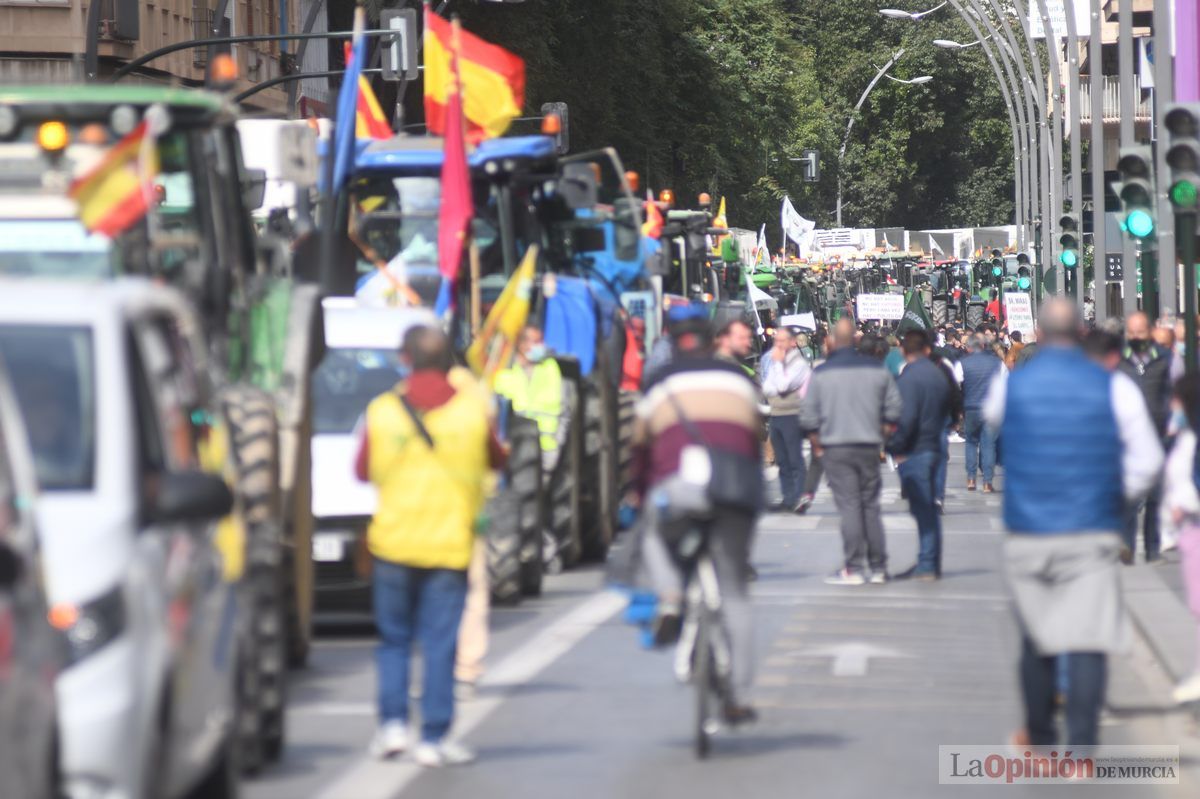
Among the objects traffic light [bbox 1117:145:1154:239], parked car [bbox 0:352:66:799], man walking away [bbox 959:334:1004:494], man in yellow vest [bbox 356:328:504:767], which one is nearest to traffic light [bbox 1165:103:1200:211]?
traffic light [bbox 1117:145:1154:239]

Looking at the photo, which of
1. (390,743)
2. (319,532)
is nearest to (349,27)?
(319,532)

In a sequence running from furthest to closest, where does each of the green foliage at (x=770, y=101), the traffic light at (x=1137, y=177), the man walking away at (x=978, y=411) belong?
the green foliage at (x=770, y=101) → the man walking away at (x=978, y=411) → the traffic light at (x=1137, y=177)

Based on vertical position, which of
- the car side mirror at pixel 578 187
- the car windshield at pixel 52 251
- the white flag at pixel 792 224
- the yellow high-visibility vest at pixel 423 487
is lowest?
the yellow high-visibility vest at pixel 423 487

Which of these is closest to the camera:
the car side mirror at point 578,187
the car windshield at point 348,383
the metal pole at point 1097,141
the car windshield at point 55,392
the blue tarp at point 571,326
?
the car windshield at point 55,392

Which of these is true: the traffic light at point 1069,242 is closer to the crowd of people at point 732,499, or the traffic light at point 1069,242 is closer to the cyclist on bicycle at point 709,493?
the crowd of people at point 732,499

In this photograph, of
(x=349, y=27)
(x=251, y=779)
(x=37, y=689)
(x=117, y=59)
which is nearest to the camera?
(x=37, y=689)

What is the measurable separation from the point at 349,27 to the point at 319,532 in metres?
51.8

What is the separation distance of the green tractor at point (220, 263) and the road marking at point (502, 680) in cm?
53

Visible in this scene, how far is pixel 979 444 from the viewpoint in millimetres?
28859

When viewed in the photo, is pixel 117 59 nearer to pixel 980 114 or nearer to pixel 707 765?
pixel 707 765

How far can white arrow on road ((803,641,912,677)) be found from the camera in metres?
12.8

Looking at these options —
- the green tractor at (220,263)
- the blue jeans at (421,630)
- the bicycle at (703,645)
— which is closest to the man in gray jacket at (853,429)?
the green tractor at (220,263)

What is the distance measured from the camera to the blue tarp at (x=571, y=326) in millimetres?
20844

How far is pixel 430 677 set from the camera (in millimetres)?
9719
